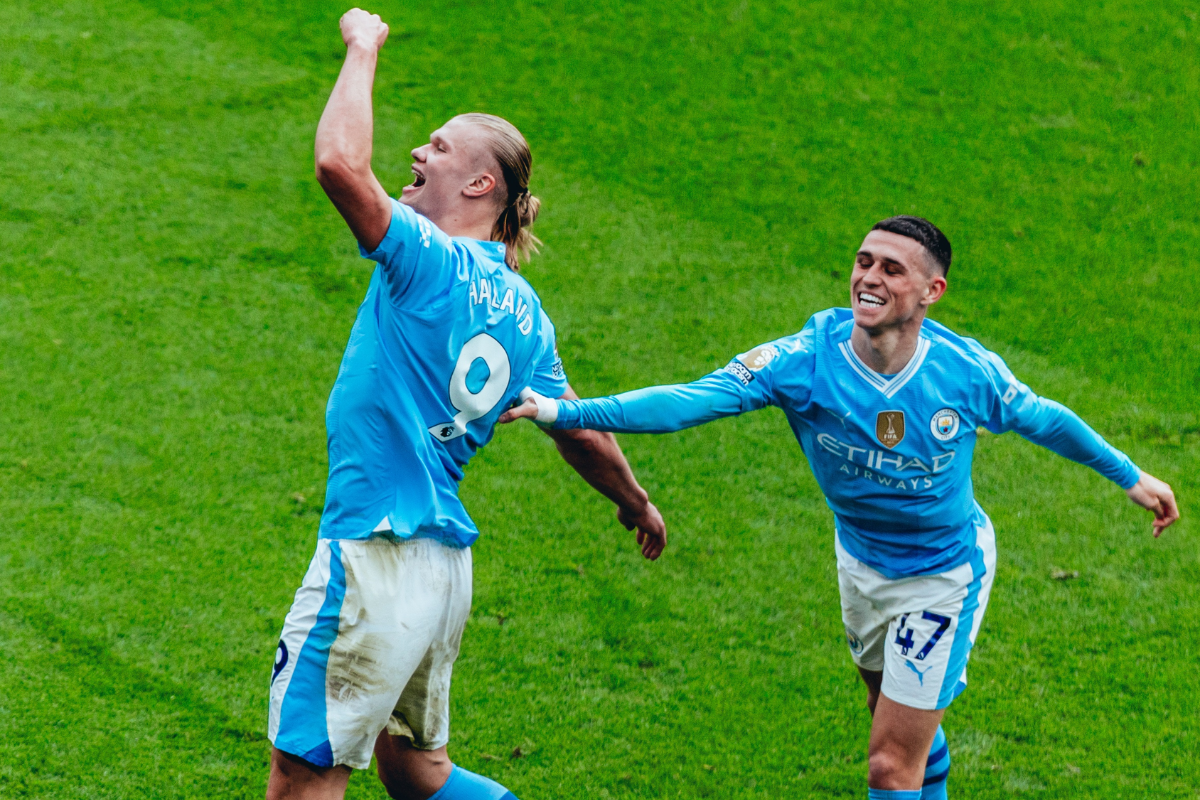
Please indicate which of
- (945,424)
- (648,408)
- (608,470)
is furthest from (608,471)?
(945,424)

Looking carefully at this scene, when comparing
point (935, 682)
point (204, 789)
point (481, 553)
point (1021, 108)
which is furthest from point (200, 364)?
point (1021, 108)

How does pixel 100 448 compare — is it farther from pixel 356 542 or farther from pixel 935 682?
pixel 935 682

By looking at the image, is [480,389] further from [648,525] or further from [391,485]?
[648,525]

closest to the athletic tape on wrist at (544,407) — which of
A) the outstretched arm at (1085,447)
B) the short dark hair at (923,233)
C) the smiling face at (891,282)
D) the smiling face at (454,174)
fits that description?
the smiling face at (454,174)

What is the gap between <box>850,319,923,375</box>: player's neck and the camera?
11.8 feet

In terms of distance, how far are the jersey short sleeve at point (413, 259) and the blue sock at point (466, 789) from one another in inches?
56.8

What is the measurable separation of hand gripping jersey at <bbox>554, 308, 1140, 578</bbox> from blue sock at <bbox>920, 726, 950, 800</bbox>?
732 millimetres

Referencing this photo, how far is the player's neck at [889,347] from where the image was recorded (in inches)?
141

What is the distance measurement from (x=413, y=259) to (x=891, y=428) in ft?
5.16

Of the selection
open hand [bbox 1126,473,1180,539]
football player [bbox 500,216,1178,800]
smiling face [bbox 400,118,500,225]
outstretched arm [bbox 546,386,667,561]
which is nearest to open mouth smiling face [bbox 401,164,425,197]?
smiling face [bbox 400,118,500,225]

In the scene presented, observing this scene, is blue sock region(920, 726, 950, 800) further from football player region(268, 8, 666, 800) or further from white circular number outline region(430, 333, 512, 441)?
white circular number outline region(430, 333, 512, 441)

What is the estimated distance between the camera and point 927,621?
3689 millimetres

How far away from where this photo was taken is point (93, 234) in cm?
773

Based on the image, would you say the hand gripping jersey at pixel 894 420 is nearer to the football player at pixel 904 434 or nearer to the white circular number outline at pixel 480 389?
the football player at pixel 904 434
